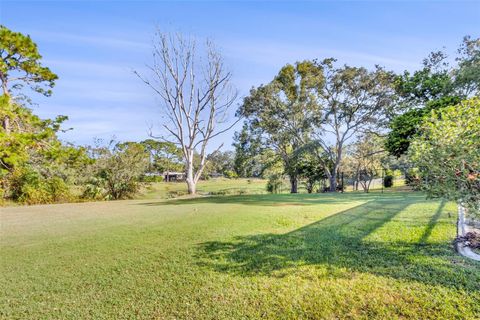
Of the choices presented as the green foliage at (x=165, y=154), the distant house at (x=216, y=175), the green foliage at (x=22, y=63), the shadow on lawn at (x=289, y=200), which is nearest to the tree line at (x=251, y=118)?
the green foliage at (x=22, y=63)

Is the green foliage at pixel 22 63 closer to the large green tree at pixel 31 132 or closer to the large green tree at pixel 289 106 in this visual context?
the large green tree at pixel 31 132

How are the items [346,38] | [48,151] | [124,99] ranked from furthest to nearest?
[124,99] → [346,38] → [48,151]

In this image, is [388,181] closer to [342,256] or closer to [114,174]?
[342,256]

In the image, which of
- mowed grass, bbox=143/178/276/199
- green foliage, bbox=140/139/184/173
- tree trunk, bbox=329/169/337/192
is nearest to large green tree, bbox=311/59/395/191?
tree trunk, bbox=329/169/337/192

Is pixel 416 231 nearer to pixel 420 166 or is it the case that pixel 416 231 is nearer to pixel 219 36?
pixel 420 166

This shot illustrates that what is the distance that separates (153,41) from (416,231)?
16957mm

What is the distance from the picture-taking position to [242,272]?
273cm

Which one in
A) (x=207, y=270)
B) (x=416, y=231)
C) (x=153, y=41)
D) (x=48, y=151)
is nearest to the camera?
(x=207, y=270)

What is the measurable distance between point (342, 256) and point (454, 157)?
6.38 ft

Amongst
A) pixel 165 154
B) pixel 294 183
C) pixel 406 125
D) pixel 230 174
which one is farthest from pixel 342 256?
pixel 230 174

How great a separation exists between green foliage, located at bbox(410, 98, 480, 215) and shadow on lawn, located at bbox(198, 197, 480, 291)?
0.83 metres

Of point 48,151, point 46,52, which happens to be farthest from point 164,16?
point 48,151

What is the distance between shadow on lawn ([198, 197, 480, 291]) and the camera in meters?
2.43

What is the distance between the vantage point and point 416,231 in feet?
12.8
